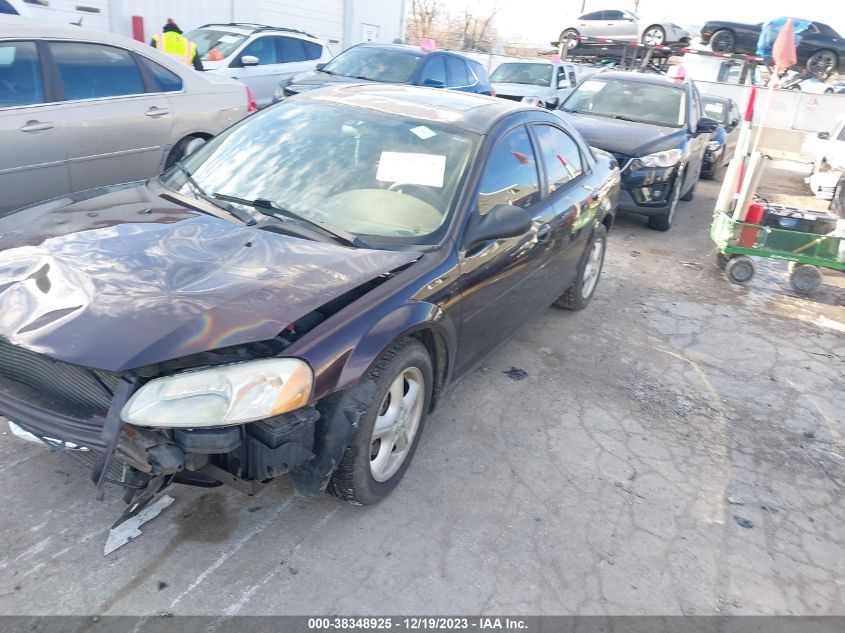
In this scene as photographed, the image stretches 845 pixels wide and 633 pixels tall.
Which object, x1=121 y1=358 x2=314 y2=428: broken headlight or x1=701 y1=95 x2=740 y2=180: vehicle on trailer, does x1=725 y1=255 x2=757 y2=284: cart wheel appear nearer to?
x1=121 y1=358 x2=314 y2=428: broken headlight

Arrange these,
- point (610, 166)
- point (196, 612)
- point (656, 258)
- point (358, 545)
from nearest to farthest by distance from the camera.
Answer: point (196, 612) < point (358, 545) < point (610, 166) < point (656, 258)

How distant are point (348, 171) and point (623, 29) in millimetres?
20723

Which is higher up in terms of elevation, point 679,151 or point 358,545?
point 679,151

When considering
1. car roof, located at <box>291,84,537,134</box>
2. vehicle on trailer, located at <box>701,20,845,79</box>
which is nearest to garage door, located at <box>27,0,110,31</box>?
car roof, located at <box>291,84,537,134</box>

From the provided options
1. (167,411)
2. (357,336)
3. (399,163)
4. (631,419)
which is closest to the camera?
(167,411)

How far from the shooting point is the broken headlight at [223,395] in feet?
6.93

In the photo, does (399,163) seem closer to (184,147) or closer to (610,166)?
(610,166)

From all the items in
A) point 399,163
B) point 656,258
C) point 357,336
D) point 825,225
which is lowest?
point 656,258

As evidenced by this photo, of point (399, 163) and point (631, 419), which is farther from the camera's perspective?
point (631, 419)

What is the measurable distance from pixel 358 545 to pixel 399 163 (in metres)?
1.82

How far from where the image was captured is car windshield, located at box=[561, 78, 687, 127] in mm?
8562

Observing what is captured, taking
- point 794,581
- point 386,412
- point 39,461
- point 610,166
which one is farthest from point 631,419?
point 39,461

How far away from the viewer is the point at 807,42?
69.7 feet

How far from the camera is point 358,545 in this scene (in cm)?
266
